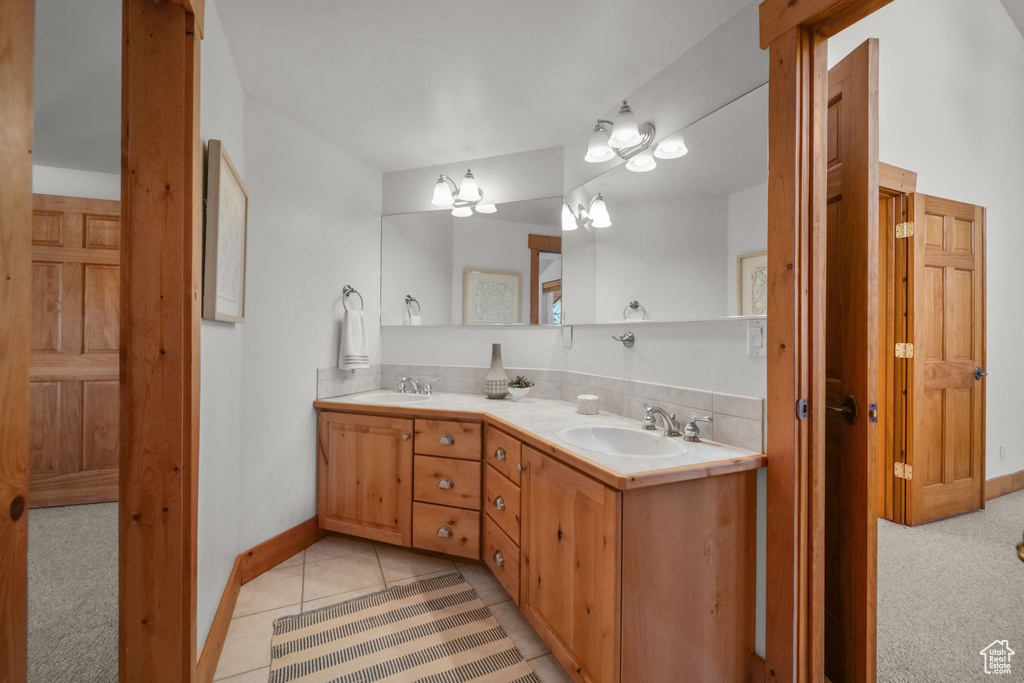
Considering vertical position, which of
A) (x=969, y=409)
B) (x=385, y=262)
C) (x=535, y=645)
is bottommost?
(x=535, y=645)

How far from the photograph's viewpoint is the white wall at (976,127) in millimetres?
2479

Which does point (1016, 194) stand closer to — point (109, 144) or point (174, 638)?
point (174, 638)

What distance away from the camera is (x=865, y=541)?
4.44 ft

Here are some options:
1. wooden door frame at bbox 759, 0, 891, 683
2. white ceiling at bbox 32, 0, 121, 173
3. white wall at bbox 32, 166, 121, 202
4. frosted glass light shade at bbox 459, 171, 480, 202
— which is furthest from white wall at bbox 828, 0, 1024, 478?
white wall at bbox 32, 166, 121, 202

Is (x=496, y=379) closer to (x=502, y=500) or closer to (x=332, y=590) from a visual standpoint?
(x=502, y=500)

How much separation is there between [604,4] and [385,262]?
1.98m

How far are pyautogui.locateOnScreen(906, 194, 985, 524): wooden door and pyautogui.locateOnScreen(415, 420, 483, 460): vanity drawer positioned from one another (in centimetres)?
259

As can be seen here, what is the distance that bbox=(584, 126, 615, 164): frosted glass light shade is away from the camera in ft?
7.03

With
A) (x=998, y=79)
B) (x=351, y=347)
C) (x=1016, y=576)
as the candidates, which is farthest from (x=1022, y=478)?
(x=351, y=347)

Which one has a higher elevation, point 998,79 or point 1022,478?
point 998,79

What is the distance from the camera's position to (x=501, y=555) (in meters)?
1.99

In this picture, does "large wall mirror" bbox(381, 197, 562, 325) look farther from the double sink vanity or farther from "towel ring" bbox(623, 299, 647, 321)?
the double sink vanity

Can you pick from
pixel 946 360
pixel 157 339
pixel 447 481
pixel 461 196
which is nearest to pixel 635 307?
pixel 447 481

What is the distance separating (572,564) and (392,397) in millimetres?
1685
